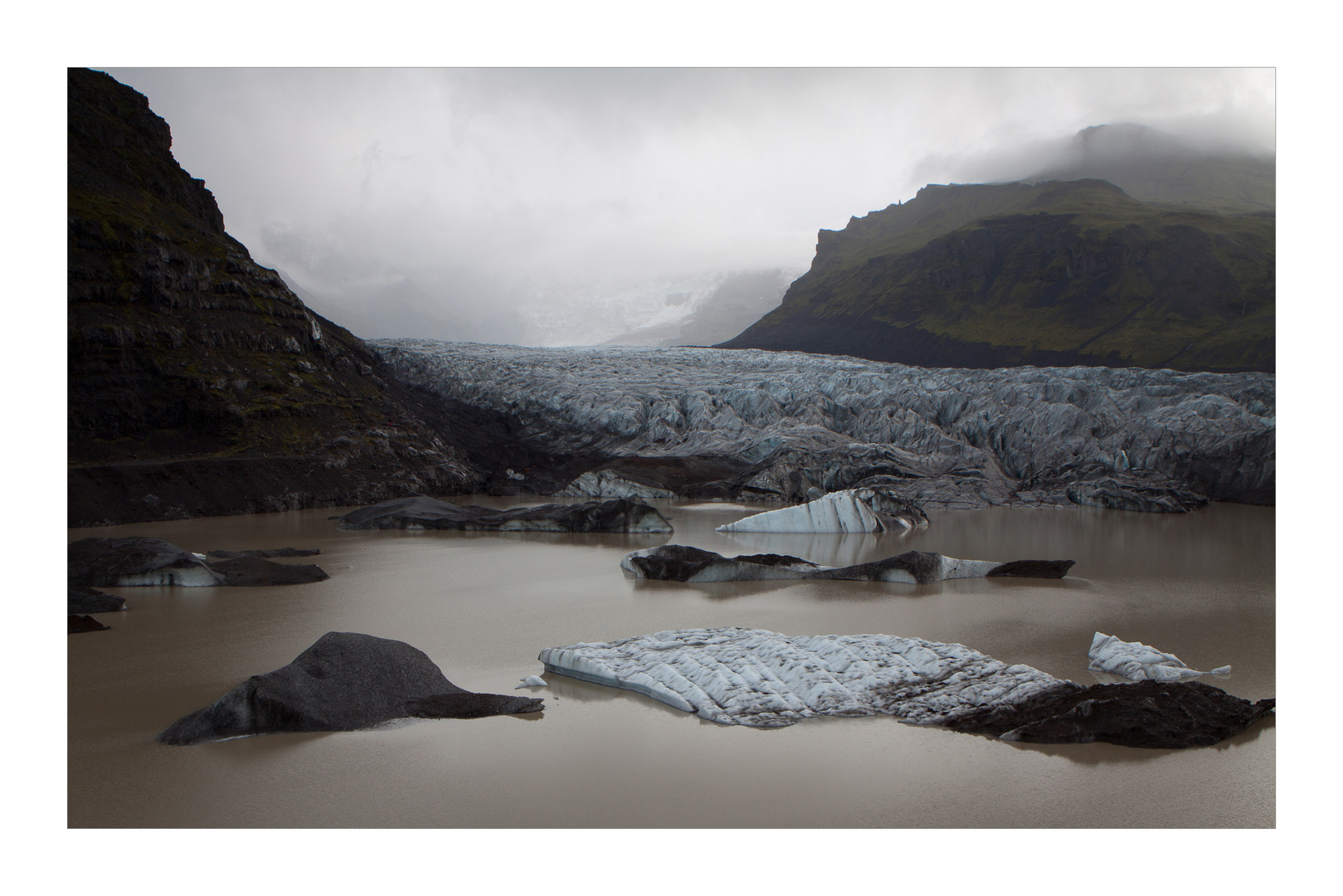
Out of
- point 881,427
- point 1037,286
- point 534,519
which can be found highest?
point 1037,286

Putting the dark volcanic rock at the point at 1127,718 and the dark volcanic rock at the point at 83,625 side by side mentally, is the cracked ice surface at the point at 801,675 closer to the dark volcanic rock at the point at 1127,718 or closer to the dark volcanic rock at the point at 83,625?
the dark volcanic rock at the point at 1127,718

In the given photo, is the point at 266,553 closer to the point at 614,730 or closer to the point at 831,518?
the point at 614,730

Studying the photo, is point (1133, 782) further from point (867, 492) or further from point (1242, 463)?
point (1242, 463)

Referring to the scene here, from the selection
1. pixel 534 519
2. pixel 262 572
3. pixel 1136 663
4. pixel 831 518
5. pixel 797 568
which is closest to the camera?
pixel 1136 663

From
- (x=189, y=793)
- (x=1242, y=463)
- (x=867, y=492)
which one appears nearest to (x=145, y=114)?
(x=867, y=492)

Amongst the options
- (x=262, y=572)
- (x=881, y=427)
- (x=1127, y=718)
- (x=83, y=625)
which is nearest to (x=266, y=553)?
(x=262, y=572)

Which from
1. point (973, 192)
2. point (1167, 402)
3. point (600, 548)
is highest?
point (973, 192)
